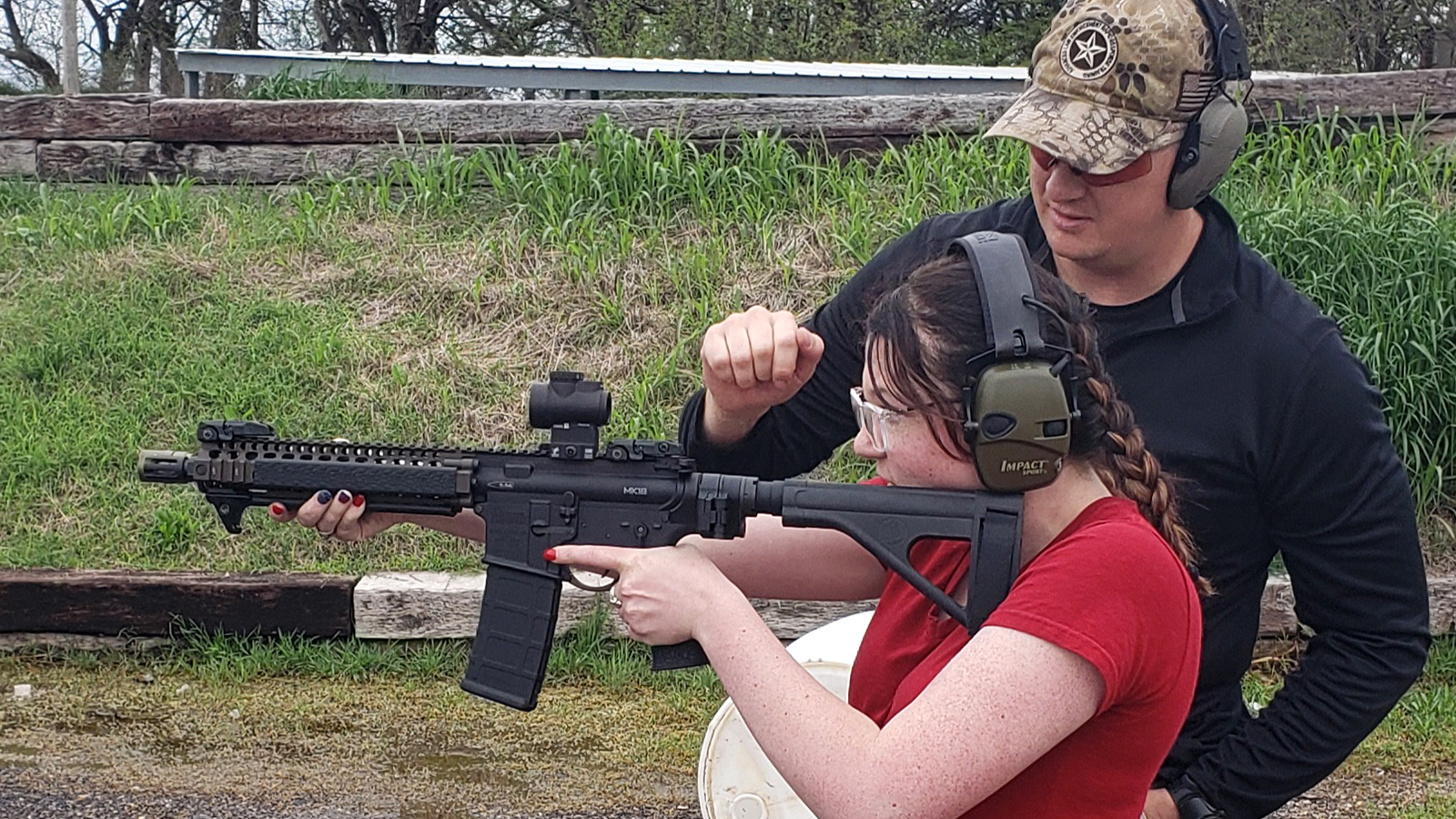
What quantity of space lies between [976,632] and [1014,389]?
31 centimetres

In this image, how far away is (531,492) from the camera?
7.91 ft

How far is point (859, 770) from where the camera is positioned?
1691 mm

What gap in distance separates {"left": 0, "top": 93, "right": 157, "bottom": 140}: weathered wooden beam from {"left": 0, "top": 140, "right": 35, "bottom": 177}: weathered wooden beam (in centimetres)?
3

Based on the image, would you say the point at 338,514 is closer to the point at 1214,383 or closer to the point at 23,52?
the point at 1214,383

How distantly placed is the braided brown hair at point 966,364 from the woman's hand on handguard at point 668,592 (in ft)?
1.18

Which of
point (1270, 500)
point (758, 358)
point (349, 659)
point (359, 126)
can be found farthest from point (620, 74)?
point (1270, 500)

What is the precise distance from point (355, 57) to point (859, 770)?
7272mm

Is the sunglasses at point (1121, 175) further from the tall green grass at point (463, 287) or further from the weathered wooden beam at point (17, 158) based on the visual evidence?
the weathered wooden beam at point (17, 158)

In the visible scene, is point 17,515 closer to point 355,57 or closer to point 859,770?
point 355,57

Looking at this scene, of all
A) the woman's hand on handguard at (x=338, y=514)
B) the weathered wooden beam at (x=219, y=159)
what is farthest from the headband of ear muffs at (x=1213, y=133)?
the weathered wooden beam at (x=219, y=159)

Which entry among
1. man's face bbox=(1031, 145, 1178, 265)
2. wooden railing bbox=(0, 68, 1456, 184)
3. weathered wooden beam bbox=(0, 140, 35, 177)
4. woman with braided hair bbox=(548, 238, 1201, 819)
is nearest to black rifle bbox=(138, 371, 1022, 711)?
woman with braided hair bbox=(548, 238, 1201, 819)

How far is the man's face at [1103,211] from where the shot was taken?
93.1 inches

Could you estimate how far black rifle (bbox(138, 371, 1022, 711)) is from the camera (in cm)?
223

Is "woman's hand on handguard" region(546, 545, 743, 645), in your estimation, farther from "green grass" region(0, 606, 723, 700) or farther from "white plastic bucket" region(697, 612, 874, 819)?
"green grass" region(0, 606, 723, 700)
